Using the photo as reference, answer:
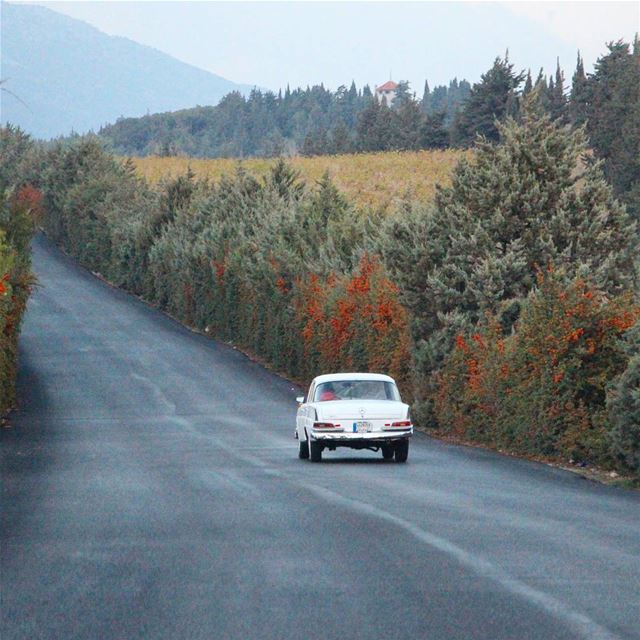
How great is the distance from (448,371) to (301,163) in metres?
83.6

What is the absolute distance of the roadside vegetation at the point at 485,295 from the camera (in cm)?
2622

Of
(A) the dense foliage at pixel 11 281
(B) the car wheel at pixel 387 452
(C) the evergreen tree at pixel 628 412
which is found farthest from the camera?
(A) the dense foliage at pixel 11 281

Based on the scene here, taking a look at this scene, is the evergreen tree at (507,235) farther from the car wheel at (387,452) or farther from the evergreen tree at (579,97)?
the evergreen tree at (579,97)

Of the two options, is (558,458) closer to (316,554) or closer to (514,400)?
(514,400)

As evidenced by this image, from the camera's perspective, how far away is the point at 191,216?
7181 centimetres

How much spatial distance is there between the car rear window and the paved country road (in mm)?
1234

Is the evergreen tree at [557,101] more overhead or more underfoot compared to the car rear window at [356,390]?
more overhead

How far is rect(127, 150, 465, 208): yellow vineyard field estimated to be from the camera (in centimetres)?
9835

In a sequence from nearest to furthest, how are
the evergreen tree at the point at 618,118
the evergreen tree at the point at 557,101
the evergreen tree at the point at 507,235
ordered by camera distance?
the evergreen tree at the point at 507,235 < the evergreen tree at the point at 618,118 < the evergreen tree at the point at 557,101

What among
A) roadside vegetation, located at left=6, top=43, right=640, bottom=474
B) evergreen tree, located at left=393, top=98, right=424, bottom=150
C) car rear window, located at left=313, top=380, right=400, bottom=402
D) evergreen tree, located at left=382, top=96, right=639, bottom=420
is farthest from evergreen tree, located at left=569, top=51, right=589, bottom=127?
car rear window, located at left=313, top=380, right=400, bottom=402

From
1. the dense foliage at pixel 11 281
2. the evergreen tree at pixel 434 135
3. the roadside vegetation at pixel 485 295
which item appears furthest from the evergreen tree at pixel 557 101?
the dense foliage at pixel 11 281

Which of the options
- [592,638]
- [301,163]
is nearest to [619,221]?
[592,638]

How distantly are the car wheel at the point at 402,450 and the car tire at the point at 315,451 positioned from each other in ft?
4.64

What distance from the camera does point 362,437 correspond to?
80.0 ft
